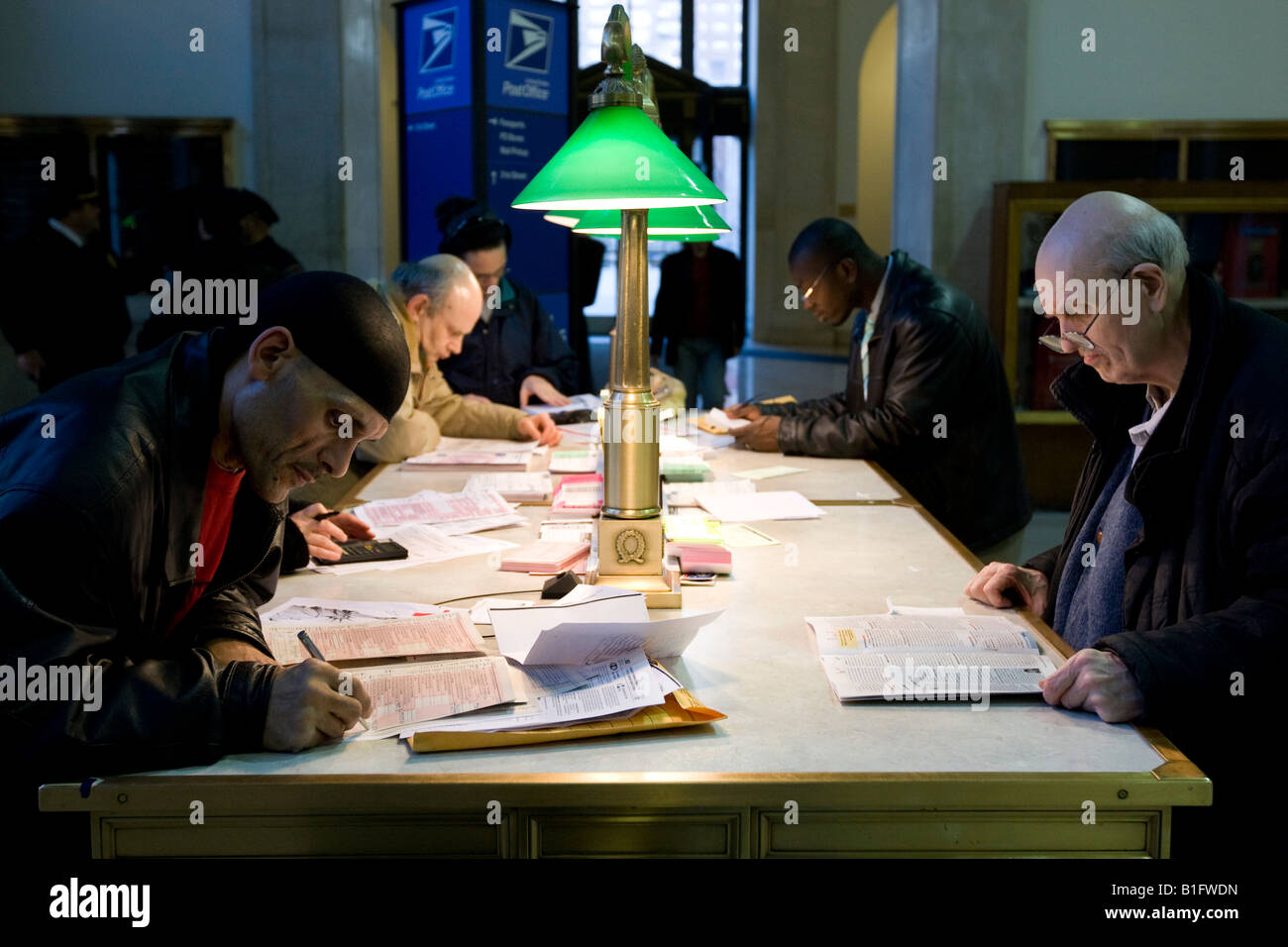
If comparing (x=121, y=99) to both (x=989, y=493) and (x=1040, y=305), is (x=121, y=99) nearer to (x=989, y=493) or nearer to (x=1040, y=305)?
(x=989, y=493)

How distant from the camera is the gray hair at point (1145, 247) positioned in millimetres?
2205

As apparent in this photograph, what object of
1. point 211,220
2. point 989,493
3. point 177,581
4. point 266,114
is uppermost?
point 266,114

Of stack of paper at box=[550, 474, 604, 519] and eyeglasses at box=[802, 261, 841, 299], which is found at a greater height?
eyeglasses at box=[802, 261, 841, 299]

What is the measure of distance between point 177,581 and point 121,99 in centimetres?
621

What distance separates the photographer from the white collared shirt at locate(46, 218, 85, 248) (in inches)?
249

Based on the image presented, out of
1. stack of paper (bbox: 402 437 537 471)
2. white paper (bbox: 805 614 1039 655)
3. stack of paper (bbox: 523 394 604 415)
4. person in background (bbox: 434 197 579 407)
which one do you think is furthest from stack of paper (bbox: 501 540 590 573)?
person in background (bbox: 434 197 579 407)

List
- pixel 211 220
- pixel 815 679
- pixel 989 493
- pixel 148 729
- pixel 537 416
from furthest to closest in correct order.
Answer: pixel 211 220 < pixel 537 416 < pixel 989 493 < pixel 815 679 < pixel 148 729

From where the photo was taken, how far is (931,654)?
2113 mm

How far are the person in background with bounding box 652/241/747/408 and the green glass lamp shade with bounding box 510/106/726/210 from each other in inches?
253

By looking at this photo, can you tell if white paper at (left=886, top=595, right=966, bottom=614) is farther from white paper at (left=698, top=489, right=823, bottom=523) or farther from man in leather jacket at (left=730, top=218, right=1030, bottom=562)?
man in leather jacket at (left=730, top=218, right=1030, bottom=562)

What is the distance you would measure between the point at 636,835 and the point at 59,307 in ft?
17.8

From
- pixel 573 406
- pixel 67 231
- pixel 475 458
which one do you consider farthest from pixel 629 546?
pixel 67 231

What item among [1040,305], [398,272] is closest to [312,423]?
[1040,305]
